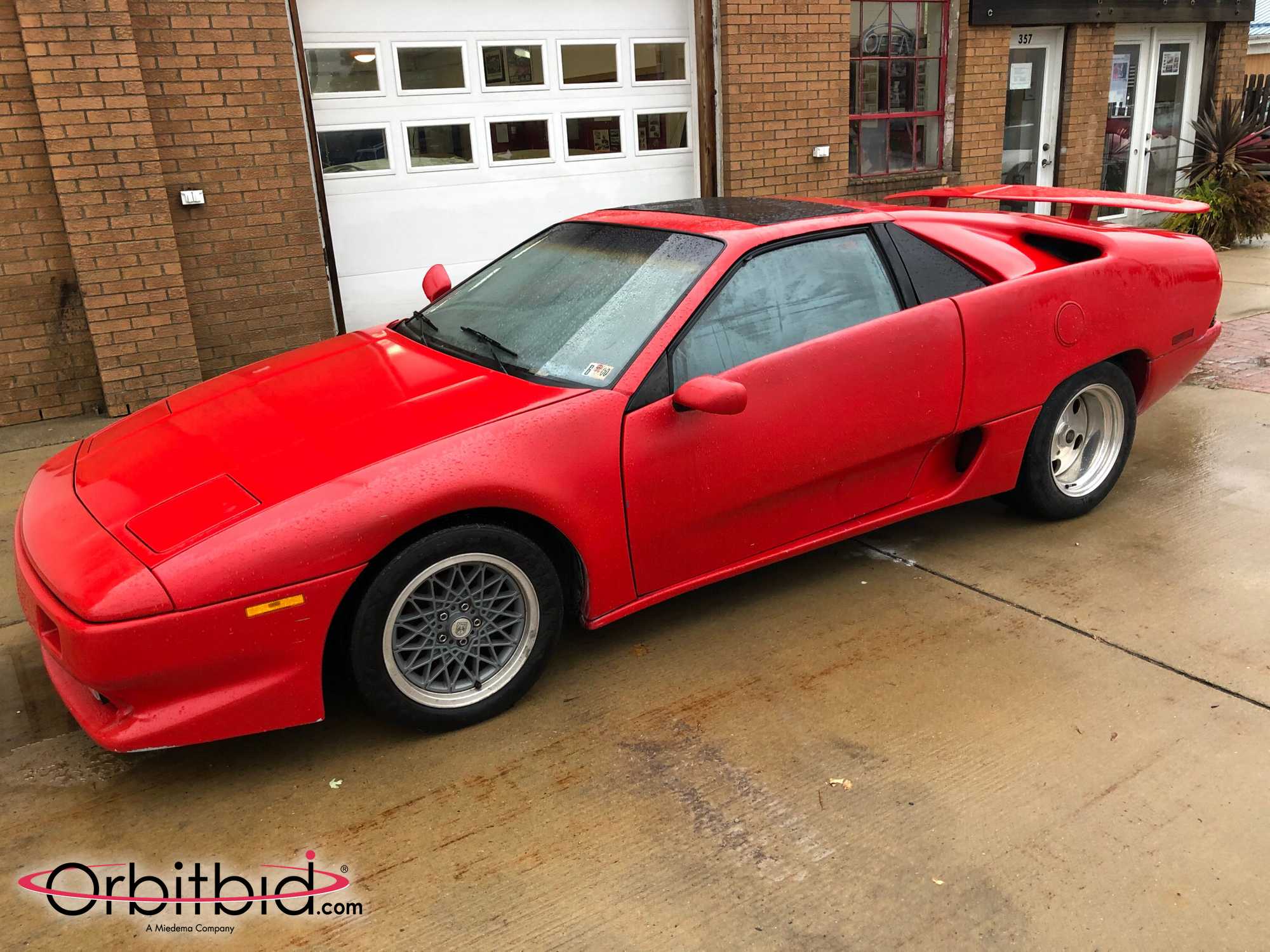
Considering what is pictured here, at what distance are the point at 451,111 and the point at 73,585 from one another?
5.42 m

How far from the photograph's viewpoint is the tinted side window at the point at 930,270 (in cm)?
390

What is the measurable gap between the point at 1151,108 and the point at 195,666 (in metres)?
12.5

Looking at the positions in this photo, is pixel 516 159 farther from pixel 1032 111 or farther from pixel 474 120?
pixel 1032 111

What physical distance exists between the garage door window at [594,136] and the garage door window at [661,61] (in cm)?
44

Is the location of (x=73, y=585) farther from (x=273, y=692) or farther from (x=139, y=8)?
(x=139, y=8)

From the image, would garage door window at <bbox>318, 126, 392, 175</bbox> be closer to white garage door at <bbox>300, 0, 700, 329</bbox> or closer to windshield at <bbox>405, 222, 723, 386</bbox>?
white garage door at <bbox>300, 0, 700, 329</bbox>

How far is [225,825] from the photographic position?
9.02ft


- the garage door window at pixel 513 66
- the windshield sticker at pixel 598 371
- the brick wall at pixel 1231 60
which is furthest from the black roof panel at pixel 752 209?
the brick wall at pixel 1231 60

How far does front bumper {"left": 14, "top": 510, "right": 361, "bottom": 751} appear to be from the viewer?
2574 mm

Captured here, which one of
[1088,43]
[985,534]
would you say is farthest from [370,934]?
[1088,43]

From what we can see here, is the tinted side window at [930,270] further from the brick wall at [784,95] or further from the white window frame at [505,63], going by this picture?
the brick wall at [784,95]

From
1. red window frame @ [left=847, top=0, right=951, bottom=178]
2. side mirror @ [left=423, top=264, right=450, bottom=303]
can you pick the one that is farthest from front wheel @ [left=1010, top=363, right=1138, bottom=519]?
red window frame @ [left=847, top=0, right=951, bottom=178]

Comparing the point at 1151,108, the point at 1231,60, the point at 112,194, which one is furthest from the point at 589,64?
the point at 1231,60

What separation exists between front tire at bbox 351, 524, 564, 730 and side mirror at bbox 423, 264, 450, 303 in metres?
1.86
